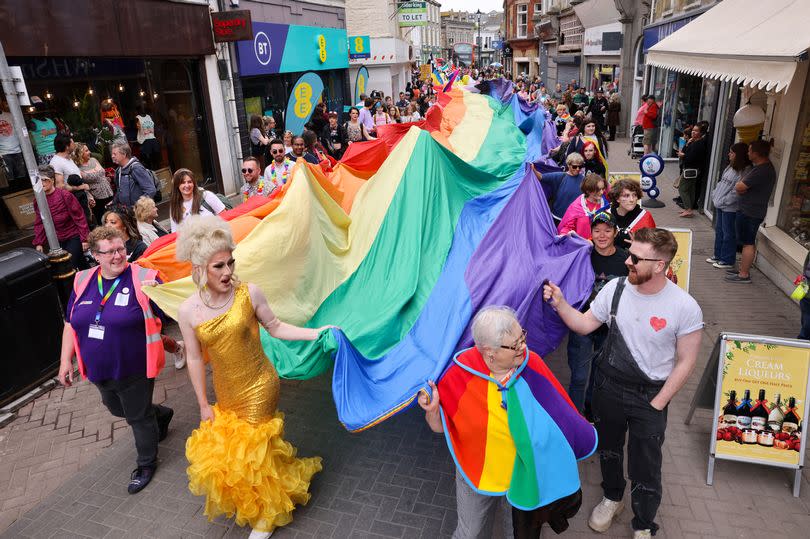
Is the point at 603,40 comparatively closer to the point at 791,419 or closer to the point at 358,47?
the point at 358,47

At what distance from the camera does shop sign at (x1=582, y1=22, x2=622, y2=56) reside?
21.6 metres

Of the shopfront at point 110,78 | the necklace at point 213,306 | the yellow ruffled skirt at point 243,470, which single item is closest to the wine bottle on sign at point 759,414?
the yellow ruffled skirt at point 243,470

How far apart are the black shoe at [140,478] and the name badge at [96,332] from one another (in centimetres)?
114

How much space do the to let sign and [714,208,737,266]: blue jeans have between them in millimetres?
9792

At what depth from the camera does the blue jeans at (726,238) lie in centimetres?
761

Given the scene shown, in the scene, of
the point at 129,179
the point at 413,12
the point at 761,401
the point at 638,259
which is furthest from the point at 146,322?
the point at 413,12

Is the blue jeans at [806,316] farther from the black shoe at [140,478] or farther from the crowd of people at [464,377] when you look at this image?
the black shoe at [140,478]

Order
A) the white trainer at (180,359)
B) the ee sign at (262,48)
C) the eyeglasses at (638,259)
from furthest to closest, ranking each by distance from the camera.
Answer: the ee sign at (262,48)
the white trainer at (180,359)
the eyeglasses at (638,259)

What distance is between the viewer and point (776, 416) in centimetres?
396

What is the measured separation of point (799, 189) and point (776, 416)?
183 inches

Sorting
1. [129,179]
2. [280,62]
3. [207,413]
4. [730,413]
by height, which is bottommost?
[730,413]

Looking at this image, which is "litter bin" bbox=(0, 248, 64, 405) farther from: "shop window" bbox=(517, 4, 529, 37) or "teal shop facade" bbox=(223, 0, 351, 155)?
"shop window" bbox=(517, 4, 529, 37)

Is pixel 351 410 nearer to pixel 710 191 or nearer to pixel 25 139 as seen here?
pixel 25 139

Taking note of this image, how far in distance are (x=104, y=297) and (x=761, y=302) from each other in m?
7.20
